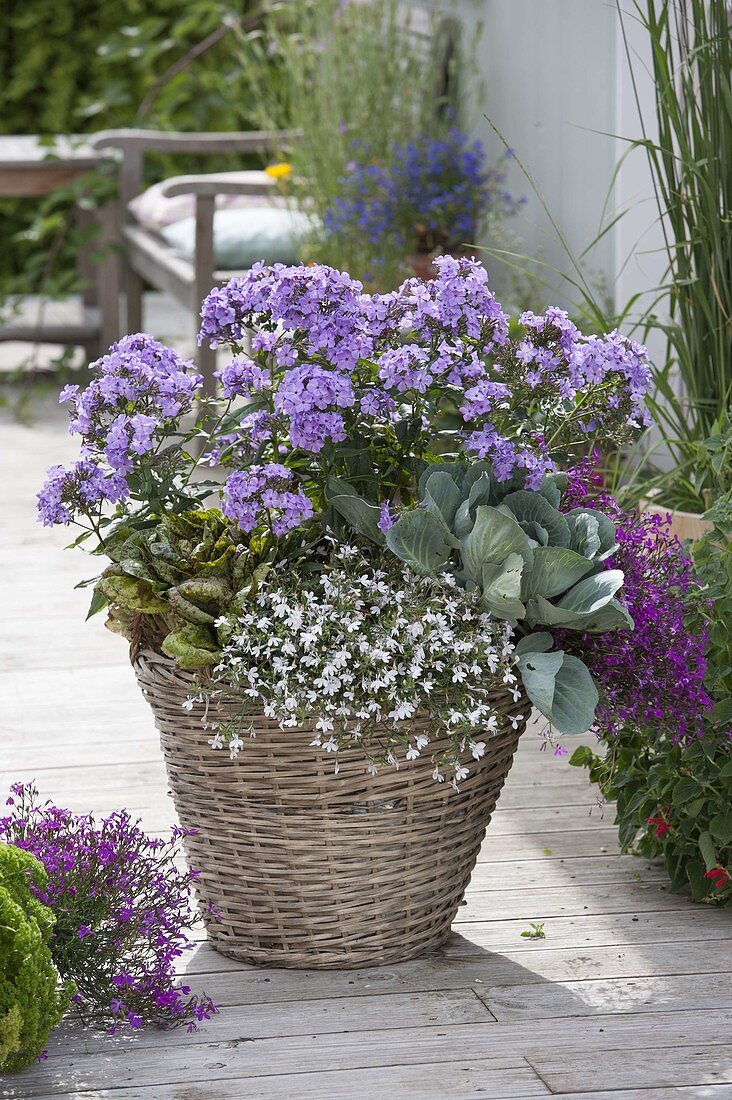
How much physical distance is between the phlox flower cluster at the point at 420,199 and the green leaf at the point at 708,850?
257cm

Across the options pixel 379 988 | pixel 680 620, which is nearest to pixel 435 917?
pixel 379 988

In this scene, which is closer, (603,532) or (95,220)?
(603,532)

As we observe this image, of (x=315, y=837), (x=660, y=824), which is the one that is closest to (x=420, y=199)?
(x=660, y=824)

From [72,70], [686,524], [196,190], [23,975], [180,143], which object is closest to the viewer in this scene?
[23,975]

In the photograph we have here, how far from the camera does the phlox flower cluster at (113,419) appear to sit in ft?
5.24

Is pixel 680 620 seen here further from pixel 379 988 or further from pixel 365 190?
pixel 365 190

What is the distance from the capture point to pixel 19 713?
2658mm

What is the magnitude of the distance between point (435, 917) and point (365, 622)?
0.41 metres

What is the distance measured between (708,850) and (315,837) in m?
0.52

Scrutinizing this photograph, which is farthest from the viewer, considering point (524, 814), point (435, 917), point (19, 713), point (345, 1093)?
point (19, 713)

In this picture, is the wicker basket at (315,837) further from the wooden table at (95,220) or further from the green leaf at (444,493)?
the wooden table at (95,220)

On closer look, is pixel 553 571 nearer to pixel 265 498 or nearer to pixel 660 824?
pixel 265 498

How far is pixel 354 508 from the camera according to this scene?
1589 mm

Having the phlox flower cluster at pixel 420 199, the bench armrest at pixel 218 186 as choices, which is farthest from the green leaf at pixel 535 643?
the bench armrest at pixel 218 186
